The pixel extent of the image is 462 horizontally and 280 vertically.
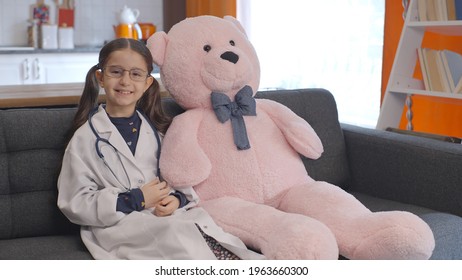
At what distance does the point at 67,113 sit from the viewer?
75.4 inches

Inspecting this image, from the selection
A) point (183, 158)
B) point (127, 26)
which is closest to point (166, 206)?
point (183, 158)

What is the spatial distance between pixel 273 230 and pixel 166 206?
0.29 m

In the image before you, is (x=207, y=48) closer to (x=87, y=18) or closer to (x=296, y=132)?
(x=296, y=132)

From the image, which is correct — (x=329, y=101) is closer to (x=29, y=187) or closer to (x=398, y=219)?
(x=398, y=219)

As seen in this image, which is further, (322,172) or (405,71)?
(405,71)

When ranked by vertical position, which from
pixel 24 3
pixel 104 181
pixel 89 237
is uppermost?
pixel 24 3

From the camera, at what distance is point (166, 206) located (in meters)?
1.75

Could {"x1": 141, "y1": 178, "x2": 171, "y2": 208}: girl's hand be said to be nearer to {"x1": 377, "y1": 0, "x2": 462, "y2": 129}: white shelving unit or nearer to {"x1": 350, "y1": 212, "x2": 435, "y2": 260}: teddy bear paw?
{"x1": 350, "y1": 212, "x2": 435, "y2": 260}: teddy bear paw

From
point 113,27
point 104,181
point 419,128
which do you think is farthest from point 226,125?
point 113,27

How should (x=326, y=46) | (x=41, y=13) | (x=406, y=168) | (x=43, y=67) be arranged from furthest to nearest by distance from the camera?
(x=41, y=13) < (x=43, y=67) < (x=326, y=46) < (x=406, y=168)

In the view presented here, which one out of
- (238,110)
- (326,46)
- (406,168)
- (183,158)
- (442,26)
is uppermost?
(442,26)

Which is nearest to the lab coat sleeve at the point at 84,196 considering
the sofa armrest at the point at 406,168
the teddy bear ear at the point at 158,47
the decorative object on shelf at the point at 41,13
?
the teddy bear ear at the point at 158,47

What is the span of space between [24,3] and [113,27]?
640 mm

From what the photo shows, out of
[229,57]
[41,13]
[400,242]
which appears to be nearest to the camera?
[400,242]
